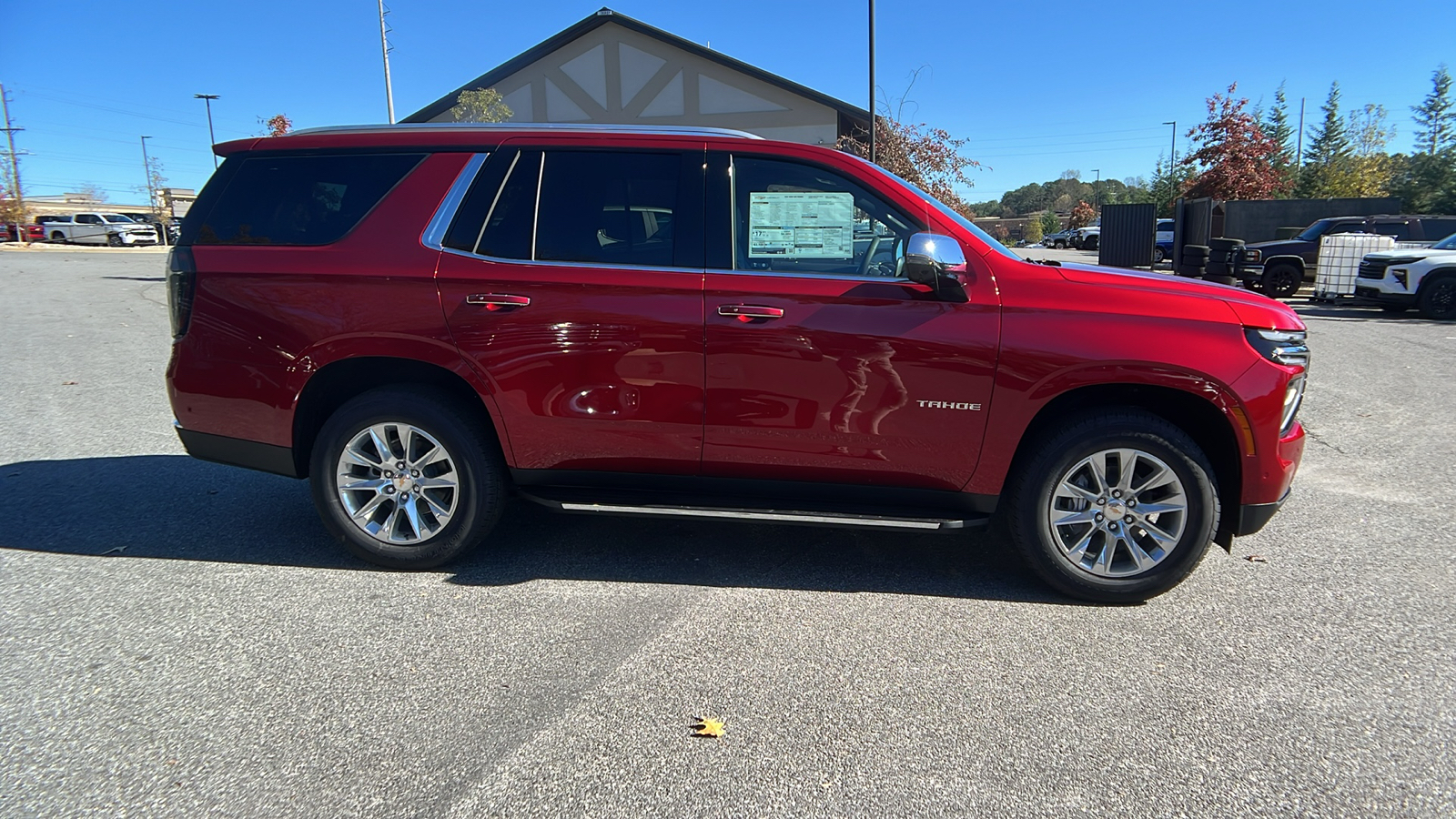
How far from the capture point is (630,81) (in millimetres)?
28453

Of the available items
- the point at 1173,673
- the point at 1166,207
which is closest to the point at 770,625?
the point at 1173,673

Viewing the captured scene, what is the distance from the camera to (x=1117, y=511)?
3.57 m

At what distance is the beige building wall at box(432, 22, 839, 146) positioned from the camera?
27.4m

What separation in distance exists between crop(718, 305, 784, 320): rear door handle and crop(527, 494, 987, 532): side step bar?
858 mm

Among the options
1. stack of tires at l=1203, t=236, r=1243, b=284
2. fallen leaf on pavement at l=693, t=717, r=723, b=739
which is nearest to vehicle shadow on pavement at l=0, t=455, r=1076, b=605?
fallen leaf on pavement at l=693, t=717, r=723, b=739

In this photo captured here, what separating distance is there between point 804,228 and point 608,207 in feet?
2.93

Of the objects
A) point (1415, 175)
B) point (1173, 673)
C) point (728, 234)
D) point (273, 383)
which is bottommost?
point (1173, 673)

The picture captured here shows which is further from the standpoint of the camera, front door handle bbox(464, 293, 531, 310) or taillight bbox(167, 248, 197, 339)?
taillight bbox(167, 248, 197, 339)

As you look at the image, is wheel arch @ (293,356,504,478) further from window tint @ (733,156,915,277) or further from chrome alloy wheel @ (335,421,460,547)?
window tint @ (733,156,915,277)

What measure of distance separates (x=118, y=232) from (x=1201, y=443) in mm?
59482

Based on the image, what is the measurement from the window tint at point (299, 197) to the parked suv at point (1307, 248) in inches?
732

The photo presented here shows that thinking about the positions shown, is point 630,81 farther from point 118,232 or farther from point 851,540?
point 118,232

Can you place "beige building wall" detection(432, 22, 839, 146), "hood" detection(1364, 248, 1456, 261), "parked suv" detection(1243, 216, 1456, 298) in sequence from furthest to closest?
1. "beige building wall" detection(432, 22, 839, 146)
2. "parked suv" detection(1243, 216, 1456, 298)
3. "hood" detection(1364, 248, 1456, 261)

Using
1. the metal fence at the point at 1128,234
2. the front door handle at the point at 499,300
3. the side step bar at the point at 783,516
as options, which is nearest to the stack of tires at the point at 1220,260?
the side step bar at the point at 783,516
